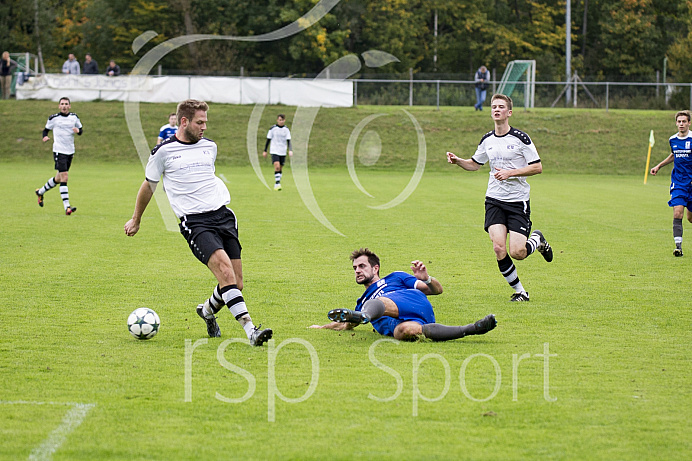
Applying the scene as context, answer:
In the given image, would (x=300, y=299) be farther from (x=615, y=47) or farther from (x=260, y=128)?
(x=615, y=47)

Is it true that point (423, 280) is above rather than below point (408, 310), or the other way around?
above

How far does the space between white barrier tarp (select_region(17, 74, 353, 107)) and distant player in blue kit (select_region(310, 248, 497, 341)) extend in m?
33.3

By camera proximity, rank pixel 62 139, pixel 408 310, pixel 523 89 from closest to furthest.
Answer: pixel 408 310
pixel 62 139
pixel 523 89

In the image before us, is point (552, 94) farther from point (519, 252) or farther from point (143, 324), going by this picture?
point (143, 324)

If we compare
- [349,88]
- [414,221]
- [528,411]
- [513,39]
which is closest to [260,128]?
[349,88]

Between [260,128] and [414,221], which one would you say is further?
[260,128]

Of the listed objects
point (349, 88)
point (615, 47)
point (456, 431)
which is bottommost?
point (456, 431)


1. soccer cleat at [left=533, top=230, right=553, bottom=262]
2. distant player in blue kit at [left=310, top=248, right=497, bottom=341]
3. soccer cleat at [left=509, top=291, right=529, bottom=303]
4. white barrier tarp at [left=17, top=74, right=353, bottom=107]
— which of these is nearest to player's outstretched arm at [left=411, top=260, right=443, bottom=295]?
distant player in blue kit at [left=310, top=248, right=497, bottom=341]

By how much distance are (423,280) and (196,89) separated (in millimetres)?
34879

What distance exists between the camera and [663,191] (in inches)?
1065

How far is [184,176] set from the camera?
23.8ft

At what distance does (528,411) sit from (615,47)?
209 feet

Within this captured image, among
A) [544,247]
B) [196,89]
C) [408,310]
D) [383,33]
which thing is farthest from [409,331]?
[383,33]

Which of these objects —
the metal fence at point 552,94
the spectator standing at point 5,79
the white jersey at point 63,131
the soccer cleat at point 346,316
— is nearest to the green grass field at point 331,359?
the soccer cleat at point 346,316
